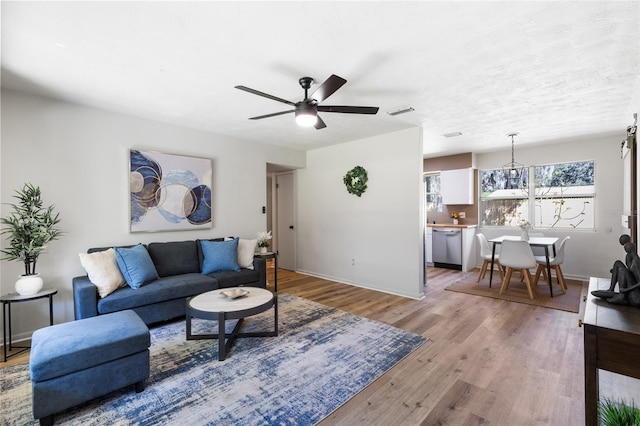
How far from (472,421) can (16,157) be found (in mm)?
4565

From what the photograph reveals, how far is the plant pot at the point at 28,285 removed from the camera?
2643 millimetres

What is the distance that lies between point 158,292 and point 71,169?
1716mm

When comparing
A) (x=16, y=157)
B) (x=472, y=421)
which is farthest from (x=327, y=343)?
(x=16, y=157)

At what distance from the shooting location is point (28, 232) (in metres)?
2.75

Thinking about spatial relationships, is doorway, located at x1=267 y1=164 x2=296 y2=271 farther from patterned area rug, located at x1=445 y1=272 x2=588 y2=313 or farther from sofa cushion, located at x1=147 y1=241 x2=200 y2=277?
patterned area rug, located at x1=445 y1=272 x2=588 y2=313

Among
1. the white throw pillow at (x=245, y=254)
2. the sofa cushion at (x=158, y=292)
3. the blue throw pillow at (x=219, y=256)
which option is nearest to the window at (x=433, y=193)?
the white throw pillow at (x=245, y=254)

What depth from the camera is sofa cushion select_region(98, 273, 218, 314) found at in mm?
2875

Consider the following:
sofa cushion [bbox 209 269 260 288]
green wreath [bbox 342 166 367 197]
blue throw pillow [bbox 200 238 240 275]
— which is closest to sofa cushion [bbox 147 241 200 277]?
blue throw pillow [bbox 200 238 240 275]

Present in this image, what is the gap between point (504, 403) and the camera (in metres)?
1.97

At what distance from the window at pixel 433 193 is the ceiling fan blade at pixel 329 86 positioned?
5328mm

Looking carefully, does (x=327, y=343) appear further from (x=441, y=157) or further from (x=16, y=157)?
(x=441, y=157)

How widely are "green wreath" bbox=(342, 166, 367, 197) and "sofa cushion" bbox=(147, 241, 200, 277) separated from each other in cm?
265

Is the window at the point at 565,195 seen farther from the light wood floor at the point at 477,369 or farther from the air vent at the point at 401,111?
the air vent at the point at 401,111

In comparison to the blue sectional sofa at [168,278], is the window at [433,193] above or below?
above
